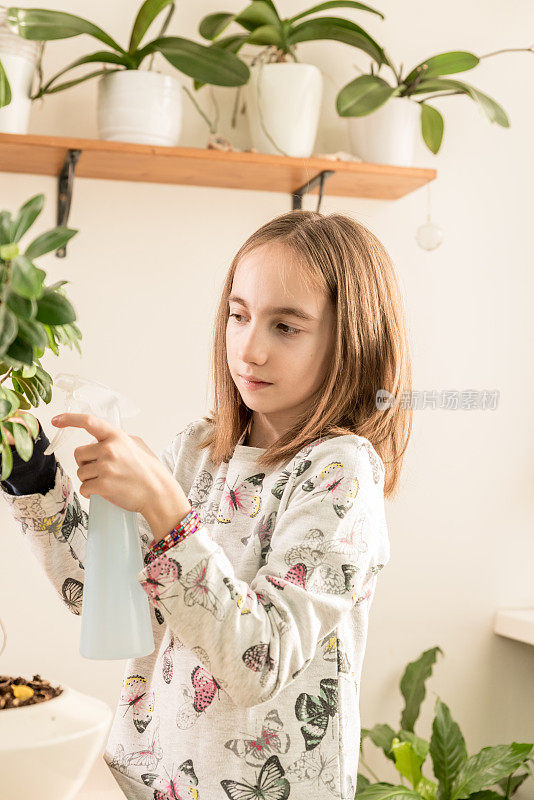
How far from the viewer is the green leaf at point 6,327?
0.58 metres

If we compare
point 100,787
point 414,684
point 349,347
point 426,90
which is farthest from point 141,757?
point 426,90

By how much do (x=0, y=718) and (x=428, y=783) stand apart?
4.36ft

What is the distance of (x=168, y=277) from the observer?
73.2 inches

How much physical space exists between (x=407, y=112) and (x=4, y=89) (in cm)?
84

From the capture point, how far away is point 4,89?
149 centimetres

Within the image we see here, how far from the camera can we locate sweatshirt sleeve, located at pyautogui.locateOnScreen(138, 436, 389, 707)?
27.3 inches

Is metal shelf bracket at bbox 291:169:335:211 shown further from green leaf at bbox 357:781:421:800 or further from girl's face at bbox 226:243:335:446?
green leaf at bbox 357:781:421:800

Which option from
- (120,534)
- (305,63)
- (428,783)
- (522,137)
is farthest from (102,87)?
(428,783)

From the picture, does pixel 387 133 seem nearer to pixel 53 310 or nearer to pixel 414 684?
pixel 414 684

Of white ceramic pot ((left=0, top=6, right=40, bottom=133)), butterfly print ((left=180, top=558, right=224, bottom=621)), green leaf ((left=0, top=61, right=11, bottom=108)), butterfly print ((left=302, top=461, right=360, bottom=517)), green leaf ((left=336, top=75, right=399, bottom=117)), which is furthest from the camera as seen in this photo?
green leaf ((left=336, top=75, right=399, bottom=117))

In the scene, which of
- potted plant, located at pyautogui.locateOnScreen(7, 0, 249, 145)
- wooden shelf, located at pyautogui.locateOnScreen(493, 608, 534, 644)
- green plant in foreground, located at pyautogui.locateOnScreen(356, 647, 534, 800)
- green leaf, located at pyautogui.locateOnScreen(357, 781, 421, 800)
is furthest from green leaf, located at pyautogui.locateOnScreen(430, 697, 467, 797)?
potted plant, located at pyautogui.locateOnScreen(7, 0, 249, 145)

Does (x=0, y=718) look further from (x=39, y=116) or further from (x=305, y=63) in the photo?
(x=305, y=63)

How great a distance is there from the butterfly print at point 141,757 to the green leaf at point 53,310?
1.61 feet

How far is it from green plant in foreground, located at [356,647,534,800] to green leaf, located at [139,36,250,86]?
136 cm
